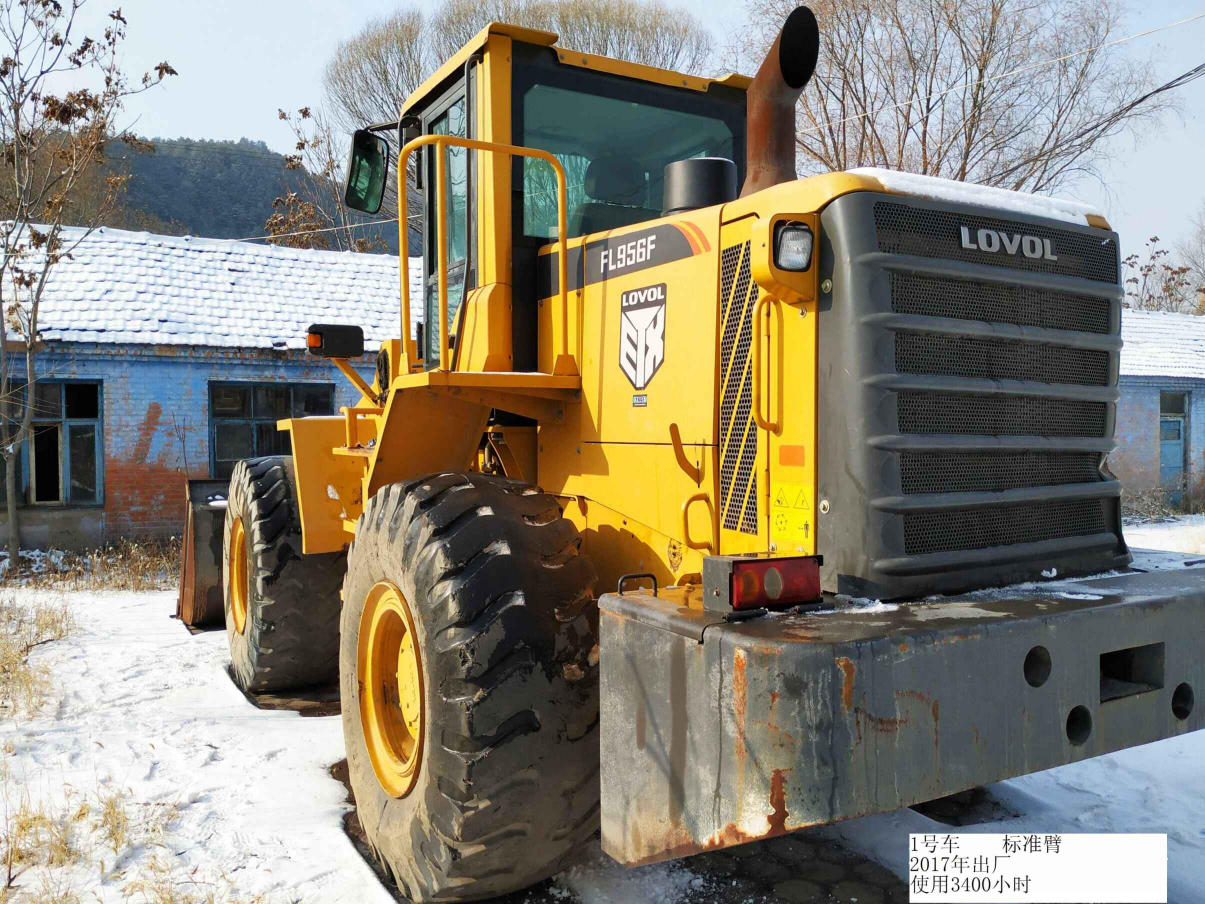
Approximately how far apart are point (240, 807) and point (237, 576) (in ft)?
9.66

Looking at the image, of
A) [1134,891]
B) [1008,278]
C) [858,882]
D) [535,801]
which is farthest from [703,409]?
[1134,891]

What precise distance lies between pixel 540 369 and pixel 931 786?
2.35 m

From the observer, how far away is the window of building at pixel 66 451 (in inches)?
486

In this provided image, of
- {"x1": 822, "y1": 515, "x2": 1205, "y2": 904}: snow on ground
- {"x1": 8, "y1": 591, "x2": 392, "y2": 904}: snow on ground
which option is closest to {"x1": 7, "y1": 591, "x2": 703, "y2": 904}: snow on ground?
{"x1": 8, "y1": 591, "x2": 392, "y2": 904}: snow on ground

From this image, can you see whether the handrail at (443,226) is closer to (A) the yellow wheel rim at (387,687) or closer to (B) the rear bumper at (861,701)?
(A) the yellow wheel rim at (387,687)

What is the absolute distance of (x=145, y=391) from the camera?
12.6 meters

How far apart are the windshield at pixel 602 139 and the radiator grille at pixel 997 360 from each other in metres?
1.76

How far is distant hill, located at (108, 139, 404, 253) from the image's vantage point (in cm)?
7200

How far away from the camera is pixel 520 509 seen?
3424 mm

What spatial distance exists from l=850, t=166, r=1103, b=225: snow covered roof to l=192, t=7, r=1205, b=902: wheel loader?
Answer: 0.05 ft

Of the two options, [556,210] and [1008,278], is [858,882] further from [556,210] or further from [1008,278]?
[556,210]

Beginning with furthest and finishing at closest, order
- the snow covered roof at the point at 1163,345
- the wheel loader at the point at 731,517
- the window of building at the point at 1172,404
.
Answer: the window of building at the point at 1172,404 < the snow covered roof at the point at 1163,345 < the wheel loader at the point at 731,517

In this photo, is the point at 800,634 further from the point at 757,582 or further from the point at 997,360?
the point at 997,360

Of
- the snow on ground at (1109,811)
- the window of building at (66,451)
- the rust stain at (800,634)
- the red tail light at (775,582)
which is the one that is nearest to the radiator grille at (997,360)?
the red tail light at (775,582)
